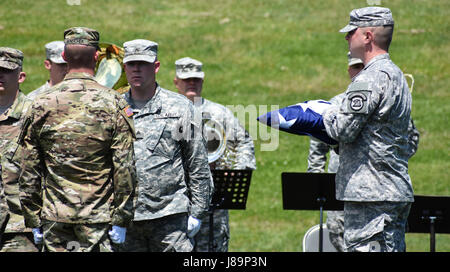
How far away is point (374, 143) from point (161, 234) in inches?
77.3

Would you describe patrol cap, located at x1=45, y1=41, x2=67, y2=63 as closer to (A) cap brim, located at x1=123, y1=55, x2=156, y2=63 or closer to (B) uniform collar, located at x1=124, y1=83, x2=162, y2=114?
(A) cap brim, located at x1=123, y1=55, x2=156, y2=63

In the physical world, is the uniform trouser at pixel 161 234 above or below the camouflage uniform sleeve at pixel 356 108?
below

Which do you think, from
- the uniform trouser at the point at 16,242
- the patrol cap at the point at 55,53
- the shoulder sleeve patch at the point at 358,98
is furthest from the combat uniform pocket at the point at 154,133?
the patrol cap at the point at 55,53

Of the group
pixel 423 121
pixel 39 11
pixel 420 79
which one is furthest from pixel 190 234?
pixel 39 11

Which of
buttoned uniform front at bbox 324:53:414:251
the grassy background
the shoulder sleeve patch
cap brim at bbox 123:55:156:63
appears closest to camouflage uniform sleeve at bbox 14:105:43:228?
cap brim at bbox 123:55:156:63

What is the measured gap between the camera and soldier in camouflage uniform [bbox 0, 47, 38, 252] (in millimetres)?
5973

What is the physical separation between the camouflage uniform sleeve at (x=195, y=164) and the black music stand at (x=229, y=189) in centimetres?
73

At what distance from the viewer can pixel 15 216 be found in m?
6.03

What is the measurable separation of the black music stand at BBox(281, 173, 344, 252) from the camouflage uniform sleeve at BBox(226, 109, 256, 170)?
1405 millimetres

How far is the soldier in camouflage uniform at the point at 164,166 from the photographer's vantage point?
603 cm

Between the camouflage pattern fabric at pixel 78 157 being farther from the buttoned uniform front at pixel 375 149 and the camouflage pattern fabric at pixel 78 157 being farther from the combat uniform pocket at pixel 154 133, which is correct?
the buttoned uniform front at pixel 375 149

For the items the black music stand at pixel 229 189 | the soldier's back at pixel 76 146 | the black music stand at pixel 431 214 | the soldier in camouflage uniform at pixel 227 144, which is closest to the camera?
the soldier's back at pixel 76 146

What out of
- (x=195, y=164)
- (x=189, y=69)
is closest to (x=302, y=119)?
(x=195, y=164)

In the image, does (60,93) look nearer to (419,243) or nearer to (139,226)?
(139,226)
